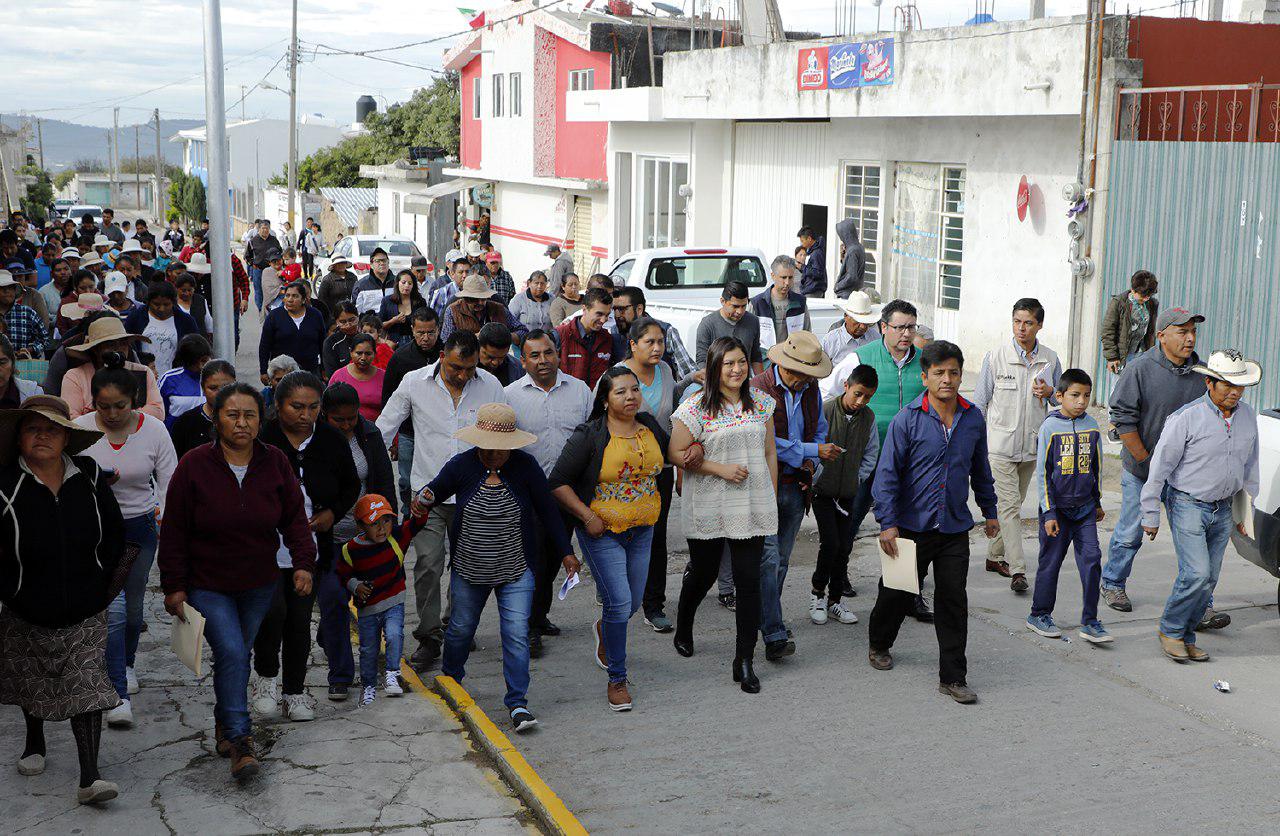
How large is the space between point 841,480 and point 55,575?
14.0 feet

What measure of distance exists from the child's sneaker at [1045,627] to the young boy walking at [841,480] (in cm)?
105

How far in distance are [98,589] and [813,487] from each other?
158 inches

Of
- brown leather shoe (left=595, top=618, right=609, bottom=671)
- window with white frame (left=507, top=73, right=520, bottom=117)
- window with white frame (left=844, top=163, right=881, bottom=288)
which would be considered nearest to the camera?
brown leather shoe (left=595, top=618, right=609, bottom=671)

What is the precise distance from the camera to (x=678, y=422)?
6637 millimetres

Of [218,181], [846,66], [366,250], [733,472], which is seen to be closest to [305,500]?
[733,472]

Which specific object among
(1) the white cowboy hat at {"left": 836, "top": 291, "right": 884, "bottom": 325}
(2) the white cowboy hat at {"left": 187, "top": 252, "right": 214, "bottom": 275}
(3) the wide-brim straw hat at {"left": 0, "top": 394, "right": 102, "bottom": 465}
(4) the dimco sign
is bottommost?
(3) the wide-brim straw hat at {"left": 0, "top": 394, "right": 102, "bottom": 465}

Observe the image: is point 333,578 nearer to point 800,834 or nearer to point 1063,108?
point 800,834

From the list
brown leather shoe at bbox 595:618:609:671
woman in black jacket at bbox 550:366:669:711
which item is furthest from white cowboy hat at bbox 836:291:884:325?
brown leather shoe at bbox 595:618:609:671

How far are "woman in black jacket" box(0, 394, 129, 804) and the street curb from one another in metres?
1.59

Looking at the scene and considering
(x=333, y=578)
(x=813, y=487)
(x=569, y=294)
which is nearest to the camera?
(x=333, y=578)

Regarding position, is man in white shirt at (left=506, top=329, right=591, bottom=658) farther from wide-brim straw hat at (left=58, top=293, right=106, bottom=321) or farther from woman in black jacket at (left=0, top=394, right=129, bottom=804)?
wide-brim straw hat at (left=58, top=293, right=106, bottom=321)

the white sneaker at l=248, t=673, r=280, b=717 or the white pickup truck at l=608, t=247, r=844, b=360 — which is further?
the white pickup truck at l=608, t=247, r=844, b=360

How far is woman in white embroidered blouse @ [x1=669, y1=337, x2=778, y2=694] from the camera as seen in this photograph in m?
6.59

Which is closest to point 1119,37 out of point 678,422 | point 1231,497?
point 1231,497
